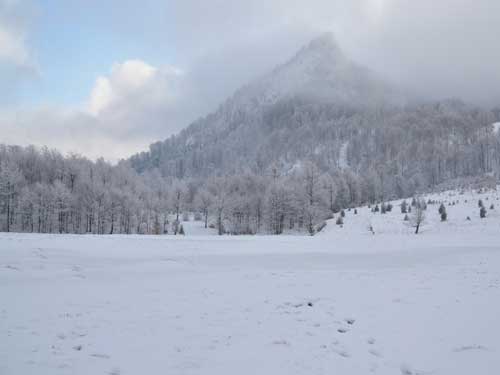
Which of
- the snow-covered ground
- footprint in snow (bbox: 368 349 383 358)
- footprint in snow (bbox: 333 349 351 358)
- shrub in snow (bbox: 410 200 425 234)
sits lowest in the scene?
footprint in snow (bbox: 368 349 383 358)

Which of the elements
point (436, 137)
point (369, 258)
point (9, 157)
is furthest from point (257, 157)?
point (369, 258)

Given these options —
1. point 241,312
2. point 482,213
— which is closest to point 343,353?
point 241,312

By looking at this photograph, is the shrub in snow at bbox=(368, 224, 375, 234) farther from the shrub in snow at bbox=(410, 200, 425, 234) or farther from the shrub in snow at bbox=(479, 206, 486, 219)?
the shrub in snow at bbox=(479, 206, 486, 219)

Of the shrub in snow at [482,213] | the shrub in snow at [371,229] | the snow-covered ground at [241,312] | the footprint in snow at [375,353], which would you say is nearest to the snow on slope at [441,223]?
the shrub in snow at [371,229]

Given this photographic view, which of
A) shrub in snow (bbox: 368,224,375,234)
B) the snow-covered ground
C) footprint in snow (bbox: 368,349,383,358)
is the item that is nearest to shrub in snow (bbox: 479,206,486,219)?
shrub in snow (bbox: 368,224,375,234)

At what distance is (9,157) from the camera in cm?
6969

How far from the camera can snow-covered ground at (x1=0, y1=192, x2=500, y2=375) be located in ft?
20.7

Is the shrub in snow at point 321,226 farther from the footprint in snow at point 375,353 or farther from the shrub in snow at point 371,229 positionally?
the footprint in snow at point 375,353

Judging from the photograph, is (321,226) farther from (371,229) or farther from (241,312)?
(241,312)

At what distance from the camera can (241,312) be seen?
908 cm

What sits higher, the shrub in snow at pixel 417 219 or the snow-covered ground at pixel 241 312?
the shrub in snow at pixel 417 219

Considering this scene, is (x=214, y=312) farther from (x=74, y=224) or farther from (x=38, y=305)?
(x=74, y=224)

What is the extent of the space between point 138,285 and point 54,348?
16.6ft

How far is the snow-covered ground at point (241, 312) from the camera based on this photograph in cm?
631
